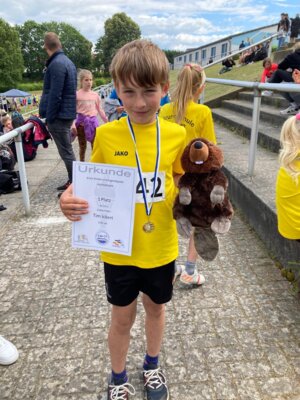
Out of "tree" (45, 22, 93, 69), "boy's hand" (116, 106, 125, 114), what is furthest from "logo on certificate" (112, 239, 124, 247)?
"tree" (45, 22, 93, 69)

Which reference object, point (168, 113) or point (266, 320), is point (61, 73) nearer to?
point (168, 113)

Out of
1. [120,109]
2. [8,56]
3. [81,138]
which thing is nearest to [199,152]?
[120,109]

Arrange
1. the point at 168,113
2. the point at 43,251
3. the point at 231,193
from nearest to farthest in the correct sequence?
the point at 168,113
the point at 43,251
the point at 231,193

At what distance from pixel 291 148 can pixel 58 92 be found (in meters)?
3.35

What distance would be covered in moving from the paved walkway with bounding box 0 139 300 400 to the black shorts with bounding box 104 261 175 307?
25.5 inches

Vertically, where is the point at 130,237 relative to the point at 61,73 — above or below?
below

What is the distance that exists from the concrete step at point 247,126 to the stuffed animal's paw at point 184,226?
3.85m

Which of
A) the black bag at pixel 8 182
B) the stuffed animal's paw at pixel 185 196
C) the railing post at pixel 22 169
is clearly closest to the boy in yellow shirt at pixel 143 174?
the stuffed animal's paw at pixel 185 196

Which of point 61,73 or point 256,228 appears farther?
point 61,73

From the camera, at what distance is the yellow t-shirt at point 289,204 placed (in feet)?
7.74

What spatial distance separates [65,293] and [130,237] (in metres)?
1.54

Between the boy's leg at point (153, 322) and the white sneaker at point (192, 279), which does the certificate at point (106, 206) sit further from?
the white sneaker at point (192, 279)

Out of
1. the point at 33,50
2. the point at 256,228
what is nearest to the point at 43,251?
the point at 256,228

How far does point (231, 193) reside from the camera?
4.46 metres
